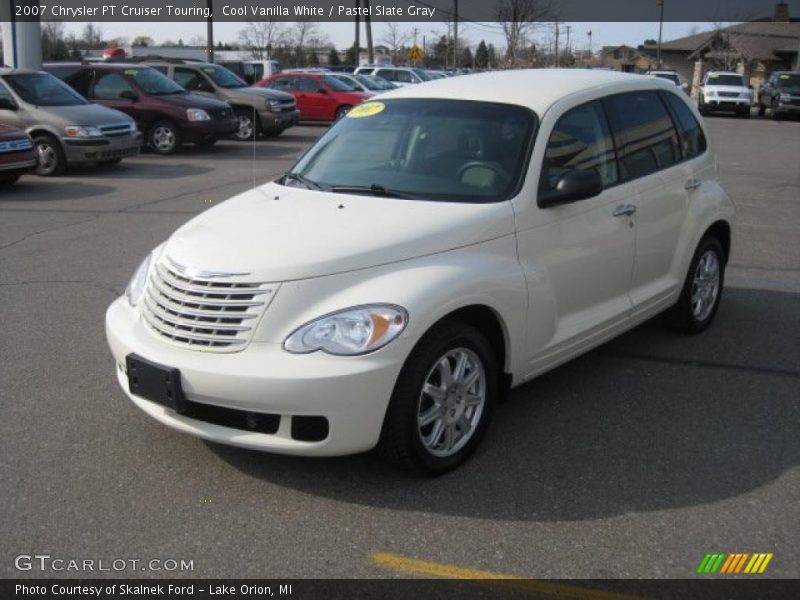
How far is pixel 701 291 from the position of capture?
243 inches

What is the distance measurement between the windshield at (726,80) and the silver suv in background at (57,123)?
2956 cm

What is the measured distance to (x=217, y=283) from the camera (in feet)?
12.5

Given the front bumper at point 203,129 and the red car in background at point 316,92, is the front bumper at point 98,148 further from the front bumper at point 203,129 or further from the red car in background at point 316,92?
the red car in background at point 316,92

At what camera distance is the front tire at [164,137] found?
17.7 m

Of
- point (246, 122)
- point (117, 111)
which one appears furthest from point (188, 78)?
point (117, 111)

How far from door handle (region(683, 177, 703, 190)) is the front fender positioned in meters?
2.16

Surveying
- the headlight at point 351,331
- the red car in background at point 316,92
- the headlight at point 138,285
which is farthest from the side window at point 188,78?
the headlight at point 351,331

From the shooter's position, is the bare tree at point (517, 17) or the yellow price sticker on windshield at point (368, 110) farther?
the bare tree at point (517, 17)

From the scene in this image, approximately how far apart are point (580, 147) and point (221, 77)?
705 inches

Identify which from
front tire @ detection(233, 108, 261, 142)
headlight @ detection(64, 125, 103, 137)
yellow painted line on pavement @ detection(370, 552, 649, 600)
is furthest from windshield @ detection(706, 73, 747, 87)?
yellow painted line on pavement @ detection(370, 552, 649, 600)

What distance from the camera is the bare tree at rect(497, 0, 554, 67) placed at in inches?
1704

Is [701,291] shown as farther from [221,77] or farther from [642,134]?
[221,77]

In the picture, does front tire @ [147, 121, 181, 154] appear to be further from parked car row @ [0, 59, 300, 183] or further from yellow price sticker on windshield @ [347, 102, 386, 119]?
yellow price sticker on windshield @ [347, 102, 386, 119]
